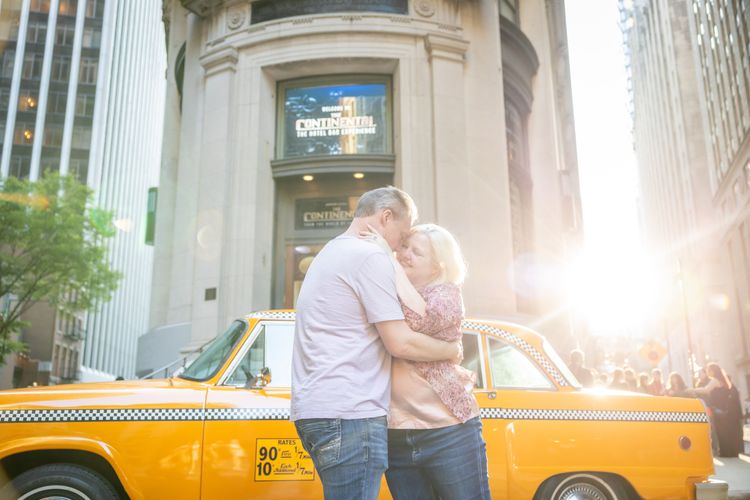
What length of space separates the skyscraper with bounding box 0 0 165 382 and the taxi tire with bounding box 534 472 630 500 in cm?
6044

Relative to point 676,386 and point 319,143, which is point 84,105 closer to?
A: point 319,143

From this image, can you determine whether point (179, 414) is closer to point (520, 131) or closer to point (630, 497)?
point (630, 497)

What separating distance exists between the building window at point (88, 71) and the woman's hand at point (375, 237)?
3039 inches

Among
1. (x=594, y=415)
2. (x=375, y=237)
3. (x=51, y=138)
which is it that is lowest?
(x=594, y=415)

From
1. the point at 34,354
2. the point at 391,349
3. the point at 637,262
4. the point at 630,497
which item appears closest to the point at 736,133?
the point at 630,497

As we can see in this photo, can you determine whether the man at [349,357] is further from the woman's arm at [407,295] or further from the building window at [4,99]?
the building window at [4,99]

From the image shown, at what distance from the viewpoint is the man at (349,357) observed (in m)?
2.46

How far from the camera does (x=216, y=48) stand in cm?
1642

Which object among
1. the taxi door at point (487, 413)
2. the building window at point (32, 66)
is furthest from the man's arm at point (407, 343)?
the building window at point (32, 66)

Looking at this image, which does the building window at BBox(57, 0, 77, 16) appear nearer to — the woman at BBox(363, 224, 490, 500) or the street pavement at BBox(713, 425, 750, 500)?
the street pavement at BBox(713, 425, 750, 500)

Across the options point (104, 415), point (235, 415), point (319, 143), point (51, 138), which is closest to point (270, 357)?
point (235, 415)

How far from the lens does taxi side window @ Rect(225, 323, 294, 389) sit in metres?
5.06

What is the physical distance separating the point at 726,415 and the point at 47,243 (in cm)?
2345

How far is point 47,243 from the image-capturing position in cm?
2539
